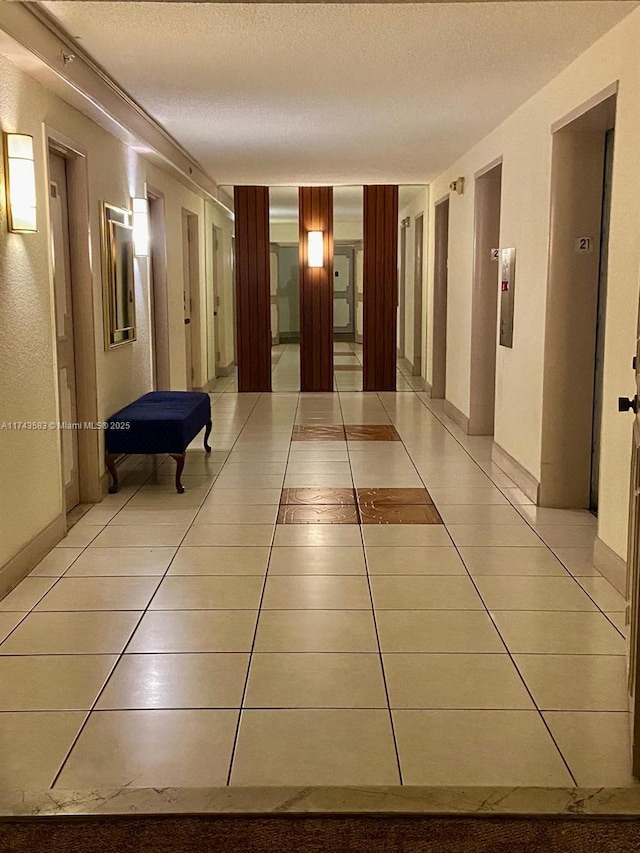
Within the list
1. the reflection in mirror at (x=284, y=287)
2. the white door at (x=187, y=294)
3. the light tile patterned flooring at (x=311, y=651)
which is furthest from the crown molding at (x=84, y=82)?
the reflection in mirror at (x=284, y=287)

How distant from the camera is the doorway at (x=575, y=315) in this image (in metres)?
5.20

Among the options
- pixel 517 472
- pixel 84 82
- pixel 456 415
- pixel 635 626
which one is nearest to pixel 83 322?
pixel 84 82

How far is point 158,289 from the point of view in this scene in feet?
27.5

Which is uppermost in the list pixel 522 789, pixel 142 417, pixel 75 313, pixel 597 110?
pixel 597 110

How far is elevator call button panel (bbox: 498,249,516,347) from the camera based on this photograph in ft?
20.9

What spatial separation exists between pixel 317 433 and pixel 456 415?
1536mm

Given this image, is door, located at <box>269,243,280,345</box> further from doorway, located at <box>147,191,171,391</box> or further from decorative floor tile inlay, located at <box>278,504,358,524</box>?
decorative floor tile inlay, located at <box>278,504,358,524</box>

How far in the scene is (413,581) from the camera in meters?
4.24

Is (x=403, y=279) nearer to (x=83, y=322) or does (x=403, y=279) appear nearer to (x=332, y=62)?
(x=83, y=322)

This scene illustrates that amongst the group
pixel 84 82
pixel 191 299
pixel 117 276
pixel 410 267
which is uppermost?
pixel 84 82

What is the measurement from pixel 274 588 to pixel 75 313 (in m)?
2.44

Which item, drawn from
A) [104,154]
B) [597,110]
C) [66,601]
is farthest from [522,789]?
[104,154]

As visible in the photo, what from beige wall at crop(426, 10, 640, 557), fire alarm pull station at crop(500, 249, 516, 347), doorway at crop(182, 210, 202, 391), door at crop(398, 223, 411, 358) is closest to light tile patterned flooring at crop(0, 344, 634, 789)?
beige wall at crop(426, 10, 640, 557)

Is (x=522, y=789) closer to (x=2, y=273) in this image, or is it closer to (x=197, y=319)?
(x=2, y=273)
